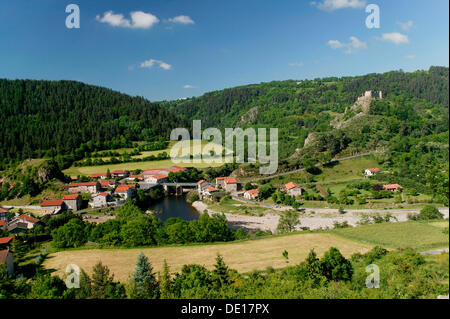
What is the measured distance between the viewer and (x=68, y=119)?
48.3 m

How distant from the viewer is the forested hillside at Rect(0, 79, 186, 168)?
40.7 meters

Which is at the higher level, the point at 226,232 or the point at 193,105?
the point at 193,105

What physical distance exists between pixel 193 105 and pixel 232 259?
92481mm

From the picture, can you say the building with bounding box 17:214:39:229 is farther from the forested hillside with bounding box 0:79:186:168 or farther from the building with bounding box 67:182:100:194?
the forested hillside with bounding box 0:79:186:168

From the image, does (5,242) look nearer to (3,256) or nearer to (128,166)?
(3,256)

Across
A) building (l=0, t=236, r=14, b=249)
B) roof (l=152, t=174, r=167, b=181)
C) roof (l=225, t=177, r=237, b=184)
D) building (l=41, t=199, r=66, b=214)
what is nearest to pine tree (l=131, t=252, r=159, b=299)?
building (l=0, t=236, r=14, b=249)

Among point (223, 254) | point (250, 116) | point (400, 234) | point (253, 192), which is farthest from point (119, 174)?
point (250, 116)

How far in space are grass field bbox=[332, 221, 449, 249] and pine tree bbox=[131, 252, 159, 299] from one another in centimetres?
792

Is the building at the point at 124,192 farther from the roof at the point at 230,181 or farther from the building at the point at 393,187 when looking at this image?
the building at the point at 393,187

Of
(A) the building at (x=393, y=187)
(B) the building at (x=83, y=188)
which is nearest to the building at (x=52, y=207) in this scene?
(B) the building at (x=83, y=188)

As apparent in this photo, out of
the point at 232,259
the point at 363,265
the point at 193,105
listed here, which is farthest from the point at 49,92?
the point at 363,265

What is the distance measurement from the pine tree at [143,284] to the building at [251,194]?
60.2 feet
